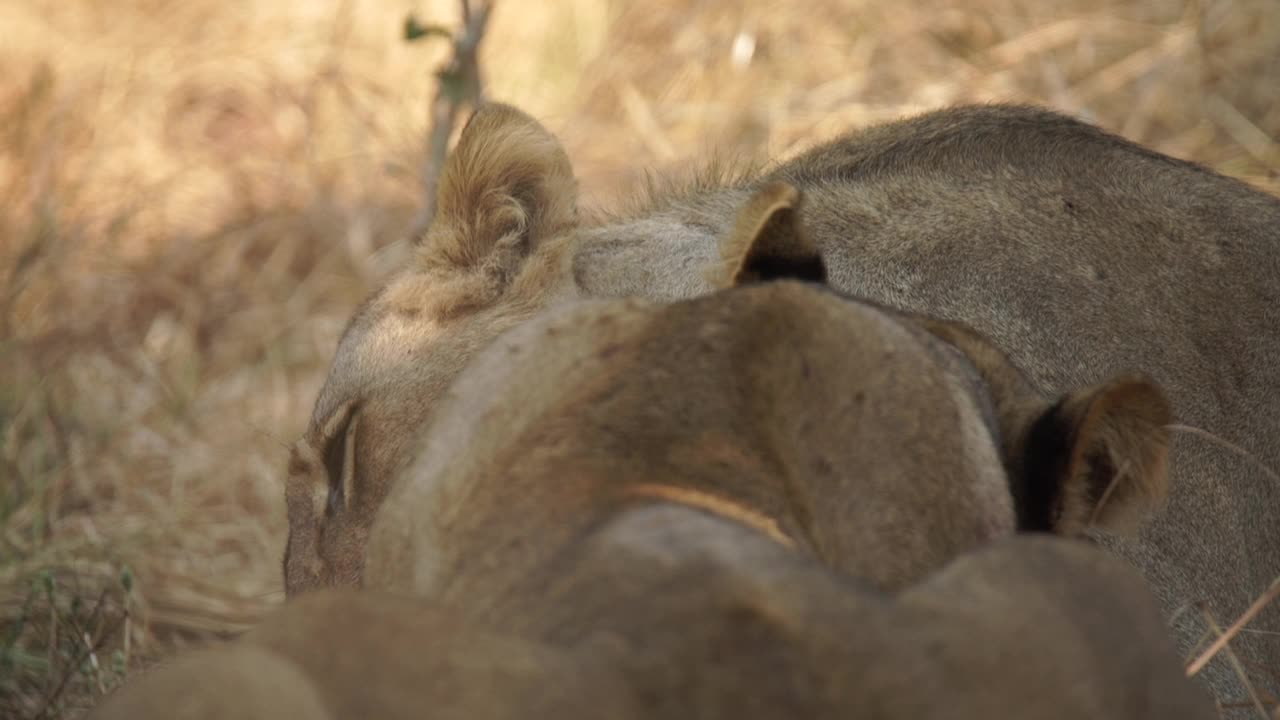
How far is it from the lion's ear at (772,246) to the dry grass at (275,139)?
2.49 m

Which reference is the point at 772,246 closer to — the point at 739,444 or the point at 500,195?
the point at 739,444

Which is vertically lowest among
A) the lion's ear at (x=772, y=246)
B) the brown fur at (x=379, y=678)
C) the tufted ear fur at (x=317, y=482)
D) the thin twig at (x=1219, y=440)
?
the tufted ear fur at (x=317, y=482)

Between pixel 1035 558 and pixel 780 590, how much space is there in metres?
0.30

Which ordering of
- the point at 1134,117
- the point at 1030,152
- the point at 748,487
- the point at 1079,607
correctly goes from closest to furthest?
the point at 1079,607, the point at 748,487, the point at 1030,152, the point at 1134,117

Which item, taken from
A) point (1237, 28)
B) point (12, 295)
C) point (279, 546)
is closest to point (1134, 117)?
point (1237, 28)

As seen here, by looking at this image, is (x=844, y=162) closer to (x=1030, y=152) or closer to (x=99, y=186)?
(x=1030, y=152)

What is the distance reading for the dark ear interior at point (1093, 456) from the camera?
1963 mm

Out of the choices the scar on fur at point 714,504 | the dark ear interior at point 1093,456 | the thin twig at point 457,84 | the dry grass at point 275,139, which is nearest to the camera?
the scar on fur at point 714,504

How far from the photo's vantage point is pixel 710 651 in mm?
1450

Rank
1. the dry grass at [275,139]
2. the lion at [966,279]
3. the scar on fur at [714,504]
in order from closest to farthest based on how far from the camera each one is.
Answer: the scar on fur at [714,504], the lion at [966,279], the dry grass at [275,139]

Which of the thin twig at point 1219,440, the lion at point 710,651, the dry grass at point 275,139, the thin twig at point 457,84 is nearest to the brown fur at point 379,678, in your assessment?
the lion at point 710,651

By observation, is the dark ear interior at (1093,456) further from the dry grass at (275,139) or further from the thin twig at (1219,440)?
the dry grass at (275,139)

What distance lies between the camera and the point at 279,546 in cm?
471

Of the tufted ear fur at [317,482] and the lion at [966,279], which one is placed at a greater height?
the lion at [966,279]
